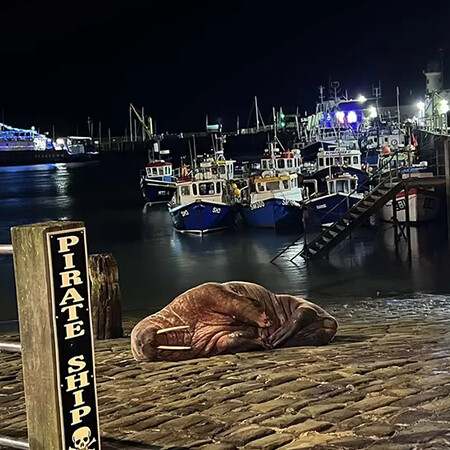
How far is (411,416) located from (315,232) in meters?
28.7

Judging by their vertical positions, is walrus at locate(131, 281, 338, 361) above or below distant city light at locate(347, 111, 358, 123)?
below

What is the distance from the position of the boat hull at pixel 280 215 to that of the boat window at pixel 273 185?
4.11ft

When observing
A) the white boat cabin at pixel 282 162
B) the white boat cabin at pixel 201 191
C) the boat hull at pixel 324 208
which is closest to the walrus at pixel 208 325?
the boat hull at pixel 324 208

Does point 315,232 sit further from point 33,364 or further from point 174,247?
point 33,364

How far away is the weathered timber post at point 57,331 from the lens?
2557 mm

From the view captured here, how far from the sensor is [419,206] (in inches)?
1276

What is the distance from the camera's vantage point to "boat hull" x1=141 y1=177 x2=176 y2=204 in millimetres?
54906

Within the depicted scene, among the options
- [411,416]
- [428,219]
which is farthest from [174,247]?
[411,416]

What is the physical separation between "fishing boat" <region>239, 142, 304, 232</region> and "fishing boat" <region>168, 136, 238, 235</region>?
2.84 feet

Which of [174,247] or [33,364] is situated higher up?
[33,364]

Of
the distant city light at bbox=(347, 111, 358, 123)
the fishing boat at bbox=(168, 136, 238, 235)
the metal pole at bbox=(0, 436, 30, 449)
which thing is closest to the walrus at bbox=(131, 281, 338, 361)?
the metal pole at bbox=(0, 436, 30, 449)

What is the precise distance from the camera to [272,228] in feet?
116

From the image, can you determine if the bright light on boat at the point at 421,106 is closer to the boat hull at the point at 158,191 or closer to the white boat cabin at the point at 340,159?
the white boat cabin at the point at 340,159

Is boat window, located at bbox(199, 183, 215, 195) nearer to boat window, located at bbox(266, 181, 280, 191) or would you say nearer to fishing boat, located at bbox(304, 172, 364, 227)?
boat window, located at bbox(266, 181, 280, 191)
